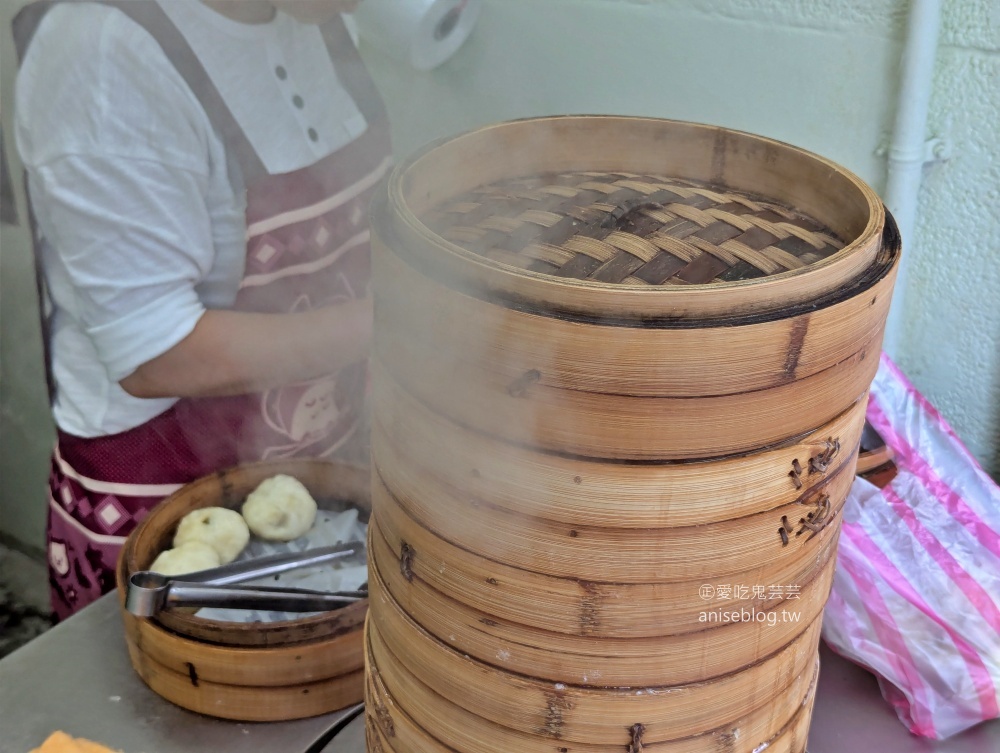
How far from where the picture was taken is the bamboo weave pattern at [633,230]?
809mm

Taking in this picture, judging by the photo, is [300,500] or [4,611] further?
[4,611]

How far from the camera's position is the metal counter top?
138 cm

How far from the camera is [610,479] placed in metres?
0.70

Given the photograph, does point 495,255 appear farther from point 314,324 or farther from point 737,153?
point 314,324

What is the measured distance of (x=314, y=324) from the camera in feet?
6.17

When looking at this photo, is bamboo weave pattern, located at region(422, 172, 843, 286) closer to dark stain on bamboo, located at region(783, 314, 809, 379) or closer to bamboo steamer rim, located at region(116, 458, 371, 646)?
dark stain on bamboo, located at region(783, 314, 809, 379)

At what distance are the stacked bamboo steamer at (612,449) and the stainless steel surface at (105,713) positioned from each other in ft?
1.70

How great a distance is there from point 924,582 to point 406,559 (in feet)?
3.36

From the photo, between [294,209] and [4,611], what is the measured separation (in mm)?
2968

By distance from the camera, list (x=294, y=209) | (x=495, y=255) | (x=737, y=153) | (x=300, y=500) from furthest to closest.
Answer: (x=294, y=209)
(x=300, y=500)
(x=737, y=153)
(x=495, y=255)

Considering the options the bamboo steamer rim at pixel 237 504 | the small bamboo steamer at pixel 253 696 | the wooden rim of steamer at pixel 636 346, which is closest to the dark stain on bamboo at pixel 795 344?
the wooden rim of steamer at pixel 636 346

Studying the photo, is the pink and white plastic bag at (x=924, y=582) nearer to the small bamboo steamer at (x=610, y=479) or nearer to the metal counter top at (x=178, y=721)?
the metal counter top at (x=178, y=721)

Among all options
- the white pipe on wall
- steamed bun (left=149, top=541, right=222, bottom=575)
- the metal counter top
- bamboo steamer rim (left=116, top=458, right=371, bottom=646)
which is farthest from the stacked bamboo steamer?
the white pipe on wall

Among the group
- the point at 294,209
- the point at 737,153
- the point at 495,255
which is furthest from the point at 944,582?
the point at 294,209
